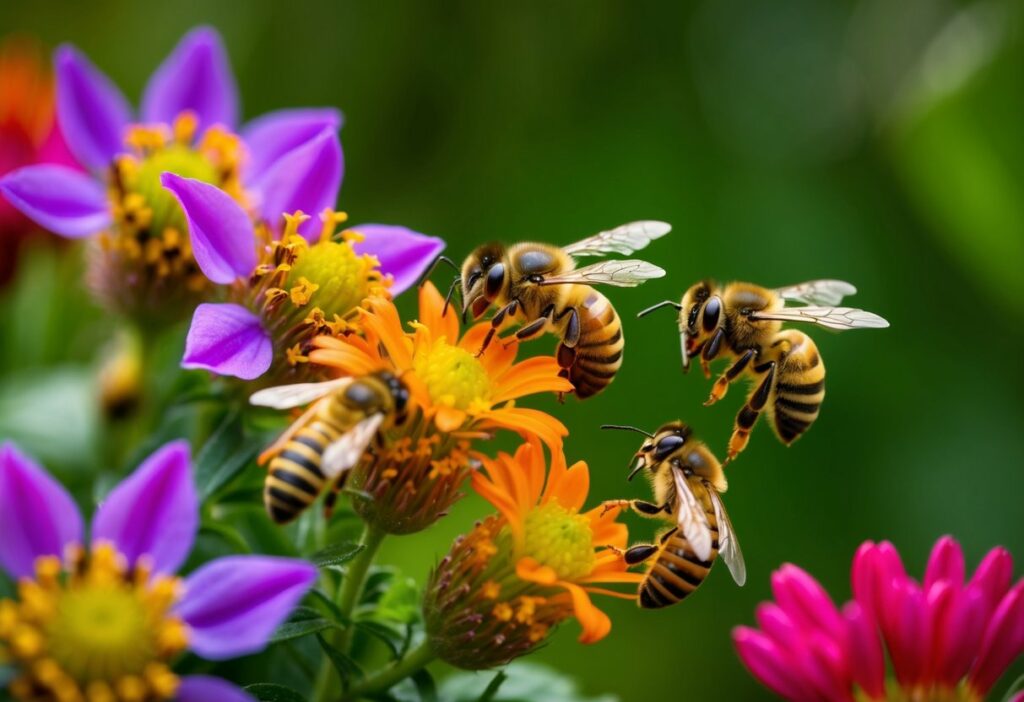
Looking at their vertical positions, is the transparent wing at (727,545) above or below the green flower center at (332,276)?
below

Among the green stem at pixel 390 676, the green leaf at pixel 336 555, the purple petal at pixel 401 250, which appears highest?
the purple petal at pixel 401 250

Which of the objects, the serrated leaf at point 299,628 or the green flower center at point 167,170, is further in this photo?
the green flower center at point 167,170

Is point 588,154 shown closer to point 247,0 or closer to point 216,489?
point 247,0

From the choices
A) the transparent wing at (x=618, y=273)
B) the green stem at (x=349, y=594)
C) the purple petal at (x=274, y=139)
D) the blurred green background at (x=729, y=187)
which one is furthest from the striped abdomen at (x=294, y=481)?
the blurred green background at (x=729, y=187)

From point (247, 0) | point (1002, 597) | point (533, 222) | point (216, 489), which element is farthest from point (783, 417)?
point (247, 0)

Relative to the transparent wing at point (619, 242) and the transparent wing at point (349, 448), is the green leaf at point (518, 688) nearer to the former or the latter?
the transparent wing at point (349, 448)

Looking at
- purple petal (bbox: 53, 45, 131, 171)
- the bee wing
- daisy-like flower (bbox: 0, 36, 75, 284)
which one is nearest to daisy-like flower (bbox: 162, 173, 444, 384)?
purple petal (bbox: 53, 45, 131, 171)

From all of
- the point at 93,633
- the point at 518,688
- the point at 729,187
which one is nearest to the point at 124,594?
the point at 93,633

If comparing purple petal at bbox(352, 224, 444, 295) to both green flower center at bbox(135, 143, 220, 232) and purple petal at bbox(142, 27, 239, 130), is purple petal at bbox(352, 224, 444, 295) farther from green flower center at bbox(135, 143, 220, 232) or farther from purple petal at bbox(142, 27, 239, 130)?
purple petal at bbox(142, 27, 239, 130)

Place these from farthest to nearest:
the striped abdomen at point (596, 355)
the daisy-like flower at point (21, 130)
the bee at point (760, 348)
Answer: the daisy-like flower at point (21, 130), the bee at point (760, 348), the striped abdomen at point (596, 355)
